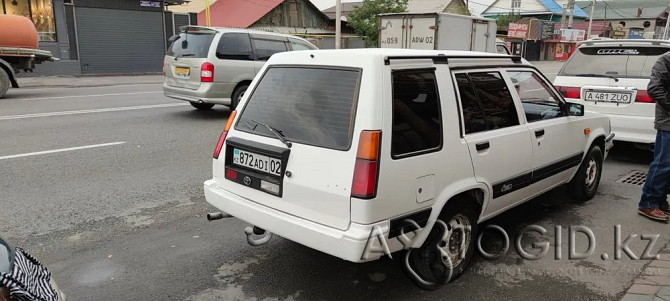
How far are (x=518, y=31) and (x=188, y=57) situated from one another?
45713 mm

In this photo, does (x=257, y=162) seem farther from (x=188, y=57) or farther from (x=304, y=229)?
(x=188, y=57)

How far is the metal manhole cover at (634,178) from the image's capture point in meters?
6.13

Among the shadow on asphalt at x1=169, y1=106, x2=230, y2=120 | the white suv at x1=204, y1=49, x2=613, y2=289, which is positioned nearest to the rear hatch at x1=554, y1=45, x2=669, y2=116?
the white suv at x1=204, y1=49, x2=613, y2=289

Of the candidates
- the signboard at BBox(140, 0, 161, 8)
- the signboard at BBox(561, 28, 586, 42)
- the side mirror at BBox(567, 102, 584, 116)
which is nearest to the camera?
the side mirror at BBox(567, 102, 584, 116)

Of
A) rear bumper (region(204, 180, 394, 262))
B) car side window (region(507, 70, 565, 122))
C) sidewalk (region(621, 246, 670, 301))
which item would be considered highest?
car side window (region(507, 70, 565, 122))

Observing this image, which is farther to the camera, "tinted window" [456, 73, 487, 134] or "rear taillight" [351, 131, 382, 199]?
"tinted window" [456, 73, 487, 134]

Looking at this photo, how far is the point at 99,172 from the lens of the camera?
20.0 ft

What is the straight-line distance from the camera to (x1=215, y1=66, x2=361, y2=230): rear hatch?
3025 millimetres

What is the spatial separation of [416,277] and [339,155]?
1.06 meters

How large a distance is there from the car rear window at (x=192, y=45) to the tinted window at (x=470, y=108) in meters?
7.09

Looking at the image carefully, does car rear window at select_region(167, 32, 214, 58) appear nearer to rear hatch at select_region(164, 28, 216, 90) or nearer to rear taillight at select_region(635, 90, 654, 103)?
rear hatch at select_region(164, 28, 216, 90)

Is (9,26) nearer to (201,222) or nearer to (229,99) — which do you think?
(229,99)

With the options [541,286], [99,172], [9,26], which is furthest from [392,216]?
[9,26]

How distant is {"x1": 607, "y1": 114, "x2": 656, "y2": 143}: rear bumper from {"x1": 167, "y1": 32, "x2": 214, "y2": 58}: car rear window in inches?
280
